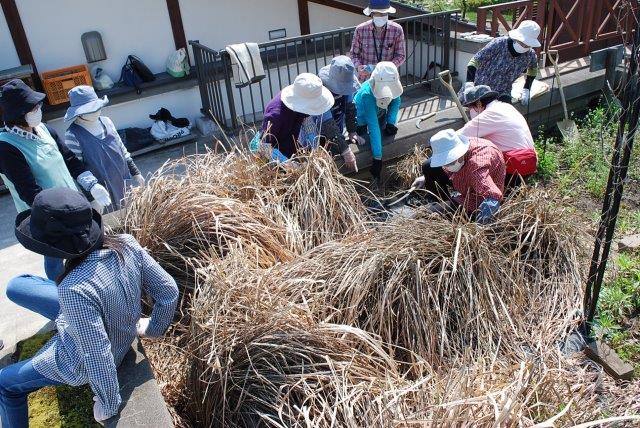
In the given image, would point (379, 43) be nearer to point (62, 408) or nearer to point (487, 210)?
point (487, 210)

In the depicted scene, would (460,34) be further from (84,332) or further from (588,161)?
(84,332)

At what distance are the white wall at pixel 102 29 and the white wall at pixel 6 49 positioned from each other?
0.21m

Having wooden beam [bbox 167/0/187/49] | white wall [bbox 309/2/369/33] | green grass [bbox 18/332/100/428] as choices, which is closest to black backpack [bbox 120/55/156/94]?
wooden beam [bbox 167/0/187/49]

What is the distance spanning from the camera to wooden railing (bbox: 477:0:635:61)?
729 cm

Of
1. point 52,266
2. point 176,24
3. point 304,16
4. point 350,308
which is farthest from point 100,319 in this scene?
point 304,16

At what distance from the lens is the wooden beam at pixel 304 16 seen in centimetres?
812

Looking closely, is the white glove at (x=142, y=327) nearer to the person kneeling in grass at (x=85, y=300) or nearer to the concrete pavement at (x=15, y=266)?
the person kneeling in grass at (x=85, y=300)

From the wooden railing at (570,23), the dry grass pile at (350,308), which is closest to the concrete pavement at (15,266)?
the dry grass pile at (350,308)

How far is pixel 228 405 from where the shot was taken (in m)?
2.65

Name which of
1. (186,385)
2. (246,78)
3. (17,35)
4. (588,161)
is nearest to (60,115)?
(17,35)

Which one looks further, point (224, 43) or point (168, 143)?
point (224, 43)

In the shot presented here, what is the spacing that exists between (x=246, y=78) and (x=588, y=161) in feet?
12.3

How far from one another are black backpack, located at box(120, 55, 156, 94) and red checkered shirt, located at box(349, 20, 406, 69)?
2.97 meters

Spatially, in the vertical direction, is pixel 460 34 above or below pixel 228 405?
above
